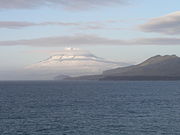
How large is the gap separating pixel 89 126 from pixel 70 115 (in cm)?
1599

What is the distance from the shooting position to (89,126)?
6519 centimetres

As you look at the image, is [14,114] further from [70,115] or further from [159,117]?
[159,117]

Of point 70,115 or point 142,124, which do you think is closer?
point 142,124

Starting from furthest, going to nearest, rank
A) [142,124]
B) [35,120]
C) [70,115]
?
[70,115] < [35,120] < [142,124]

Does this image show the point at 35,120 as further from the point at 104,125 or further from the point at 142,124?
the point at 142,124

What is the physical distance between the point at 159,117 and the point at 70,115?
751 inches

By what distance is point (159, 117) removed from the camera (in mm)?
76812

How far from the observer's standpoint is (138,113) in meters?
83.8

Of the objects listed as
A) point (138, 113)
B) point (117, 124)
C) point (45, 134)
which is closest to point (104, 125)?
point (117, 124)

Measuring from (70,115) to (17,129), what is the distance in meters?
19.9

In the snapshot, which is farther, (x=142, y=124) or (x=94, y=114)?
(x=94, y=114)

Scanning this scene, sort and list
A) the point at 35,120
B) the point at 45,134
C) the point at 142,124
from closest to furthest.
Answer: the point at 45,134, the point at 142,124, the point at 35,120

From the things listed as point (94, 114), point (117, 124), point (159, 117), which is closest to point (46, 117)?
point (94, 114)

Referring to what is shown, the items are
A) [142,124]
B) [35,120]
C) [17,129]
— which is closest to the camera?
[17,129]
